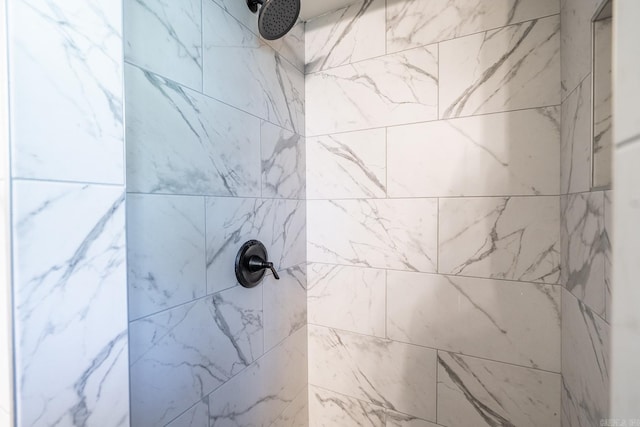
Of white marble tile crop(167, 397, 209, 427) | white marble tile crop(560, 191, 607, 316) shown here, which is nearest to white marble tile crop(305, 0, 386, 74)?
white marble tile crop(560, 191, 607, 316)

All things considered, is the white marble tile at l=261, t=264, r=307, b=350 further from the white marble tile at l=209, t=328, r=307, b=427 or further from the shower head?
the shower head

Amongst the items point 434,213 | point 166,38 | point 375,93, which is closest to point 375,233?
point 434,213

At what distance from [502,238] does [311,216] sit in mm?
709

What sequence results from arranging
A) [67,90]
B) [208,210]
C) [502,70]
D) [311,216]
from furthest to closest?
[311,216] < [502,70] < [208,210] < [67,90]

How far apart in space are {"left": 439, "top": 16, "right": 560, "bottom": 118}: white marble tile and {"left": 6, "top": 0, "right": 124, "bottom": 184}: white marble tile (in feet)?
3.07

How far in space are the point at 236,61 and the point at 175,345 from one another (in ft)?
2.70

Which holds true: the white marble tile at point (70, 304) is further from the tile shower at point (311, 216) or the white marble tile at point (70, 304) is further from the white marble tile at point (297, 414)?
the white marble tile at point (297, 414)

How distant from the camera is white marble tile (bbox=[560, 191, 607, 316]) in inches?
21.4

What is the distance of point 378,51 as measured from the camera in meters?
1.05

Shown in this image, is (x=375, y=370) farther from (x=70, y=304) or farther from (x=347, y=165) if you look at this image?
(x=70, y=304)

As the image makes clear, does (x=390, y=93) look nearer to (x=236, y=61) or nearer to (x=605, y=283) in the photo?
(x=236, y=61)

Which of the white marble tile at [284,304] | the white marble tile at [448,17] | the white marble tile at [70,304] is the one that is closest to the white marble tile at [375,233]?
the white marble tile at [284,304]

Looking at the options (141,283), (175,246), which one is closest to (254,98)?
(175,246)

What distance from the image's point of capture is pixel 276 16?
0.79m
